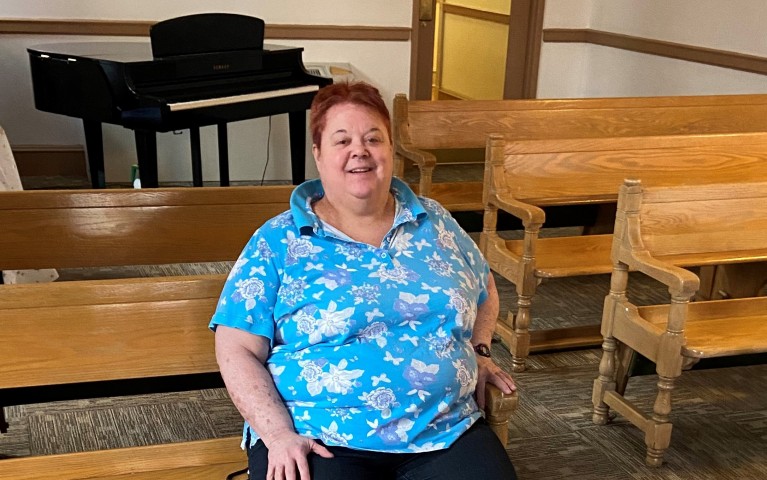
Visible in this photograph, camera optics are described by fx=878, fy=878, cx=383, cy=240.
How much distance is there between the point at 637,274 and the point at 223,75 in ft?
8.07

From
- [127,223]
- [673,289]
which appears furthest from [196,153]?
[673,289]

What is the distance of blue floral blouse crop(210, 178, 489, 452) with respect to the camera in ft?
5.77

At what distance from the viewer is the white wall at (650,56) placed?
5402 mm

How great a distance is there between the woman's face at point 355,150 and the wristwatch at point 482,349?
1.43 ft

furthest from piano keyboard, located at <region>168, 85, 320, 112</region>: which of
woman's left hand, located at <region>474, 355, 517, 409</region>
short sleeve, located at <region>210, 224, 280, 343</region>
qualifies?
woman's left hand, located at <region>474, 355, 517, 409</region>

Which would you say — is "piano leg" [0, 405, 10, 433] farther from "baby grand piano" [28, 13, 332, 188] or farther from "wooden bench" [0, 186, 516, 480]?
"baby grand piano" [28, 13, 332, 188]

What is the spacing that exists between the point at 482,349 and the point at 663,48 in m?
4.68

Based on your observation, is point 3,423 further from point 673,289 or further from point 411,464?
point 673,289

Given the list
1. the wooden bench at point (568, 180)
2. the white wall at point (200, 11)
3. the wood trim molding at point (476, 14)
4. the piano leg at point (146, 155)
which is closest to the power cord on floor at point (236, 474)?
the wooden bench at point (568, 180)

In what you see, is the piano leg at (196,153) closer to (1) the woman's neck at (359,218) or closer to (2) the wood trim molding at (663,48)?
(1) the woman's neck at (359,218)

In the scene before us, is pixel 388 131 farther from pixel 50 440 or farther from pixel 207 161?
pixel 207 161

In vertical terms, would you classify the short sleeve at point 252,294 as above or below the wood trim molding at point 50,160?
above

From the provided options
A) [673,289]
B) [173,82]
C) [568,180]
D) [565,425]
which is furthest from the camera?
[173,82]

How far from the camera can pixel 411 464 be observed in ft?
5.87
